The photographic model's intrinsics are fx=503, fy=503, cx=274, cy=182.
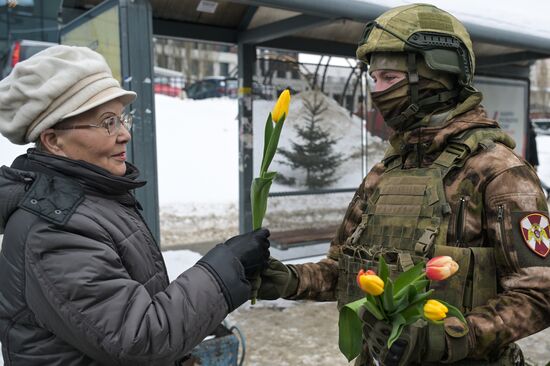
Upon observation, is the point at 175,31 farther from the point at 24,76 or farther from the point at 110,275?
the point at 110,275

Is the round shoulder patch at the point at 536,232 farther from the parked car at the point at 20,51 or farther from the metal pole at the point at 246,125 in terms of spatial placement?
the parked car at the point at 20,51

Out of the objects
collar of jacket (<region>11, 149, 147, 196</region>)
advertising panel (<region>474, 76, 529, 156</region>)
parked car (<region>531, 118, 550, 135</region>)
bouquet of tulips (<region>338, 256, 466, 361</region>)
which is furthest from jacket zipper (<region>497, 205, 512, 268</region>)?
parked car (<region>531, 118, 550, 135</region>)

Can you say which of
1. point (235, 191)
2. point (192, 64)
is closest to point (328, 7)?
point (235, 191)

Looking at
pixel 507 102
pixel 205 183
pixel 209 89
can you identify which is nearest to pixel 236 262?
pixel 507 102

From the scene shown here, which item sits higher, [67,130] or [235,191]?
[67,130]

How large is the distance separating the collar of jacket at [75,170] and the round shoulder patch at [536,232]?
3.66 ft

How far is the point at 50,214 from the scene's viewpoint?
3.75ft

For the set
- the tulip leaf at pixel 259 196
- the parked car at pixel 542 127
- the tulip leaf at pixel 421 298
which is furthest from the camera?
the parked car at pixel 542 127

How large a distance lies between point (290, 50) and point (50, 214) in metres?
4.67

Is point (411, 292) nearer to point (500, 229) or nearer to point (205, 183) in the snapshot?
point (500, 229)

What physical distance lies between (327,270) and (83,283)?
105 centimetres

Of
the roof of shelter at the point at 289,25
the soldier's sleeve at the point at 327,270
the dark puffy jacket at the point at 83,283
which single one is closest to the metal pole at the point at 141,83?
the roof of shelter at the point at 289,25

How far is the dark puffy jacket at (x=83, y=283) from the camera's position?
1.10 m

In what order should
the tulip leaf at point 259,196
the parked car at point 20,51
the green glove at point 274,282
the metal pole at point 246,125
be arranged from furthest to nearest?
the metal pole at point 246,125 → the parked car at point 20,51 → the green glove at point 274,282 → the tulip leaf at point 259,196
